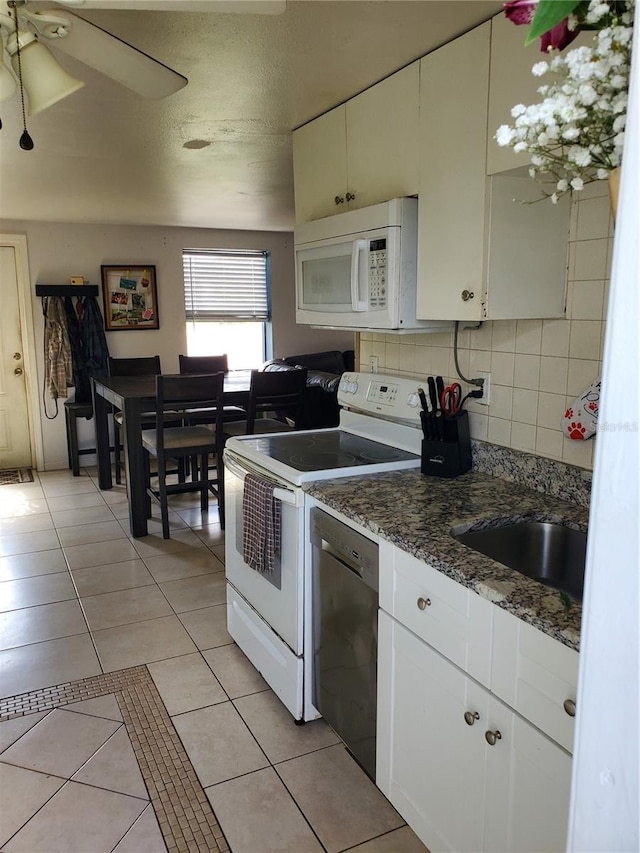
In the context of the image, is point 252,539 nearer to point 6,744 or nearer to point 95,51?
point 6,744

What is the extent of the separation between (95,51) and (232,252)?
5.07 m

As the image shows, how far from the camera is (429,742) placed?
1568 millimetres

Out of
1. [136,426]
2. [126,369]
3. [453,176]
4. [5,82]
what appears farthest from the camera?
[126,369]

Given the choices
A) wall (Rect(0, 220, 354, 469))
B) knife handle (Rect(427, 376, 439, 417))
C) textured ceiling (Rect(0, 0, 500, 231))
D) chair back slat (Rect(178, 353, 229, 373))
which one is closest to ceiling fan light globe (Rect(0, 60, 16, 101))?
textured ceiling (Rect(0, 0, 500, 231))

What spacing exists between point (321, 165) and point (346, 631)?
1.78m

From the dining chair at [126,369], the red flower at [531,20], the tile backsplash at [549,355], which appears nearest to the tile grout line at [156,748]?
the tile backsplash at [549,355]

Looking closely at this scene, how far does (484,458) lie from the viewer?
2207 millimetres

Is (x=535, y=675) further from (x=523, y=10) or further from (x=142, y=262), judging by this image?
(x=142, y=262)

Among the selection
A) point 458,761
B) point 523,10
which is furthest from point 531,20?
point 458,761

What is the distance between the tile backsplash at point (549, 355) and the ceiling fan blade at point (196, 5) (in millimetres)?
970

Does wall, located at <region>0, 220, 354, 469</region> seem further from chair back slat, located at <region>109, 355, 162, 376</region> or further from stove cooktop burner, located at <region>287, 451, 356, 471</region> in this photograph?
stove cooktop burner, located at <region>287, 451, 356, 471</region>

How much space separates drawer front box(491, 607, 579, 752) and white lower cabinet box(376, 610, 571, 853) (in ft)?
0.11

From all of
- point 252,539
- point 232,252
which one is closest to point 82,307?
point 232,252

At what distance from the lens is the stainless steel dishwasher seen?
180cm
